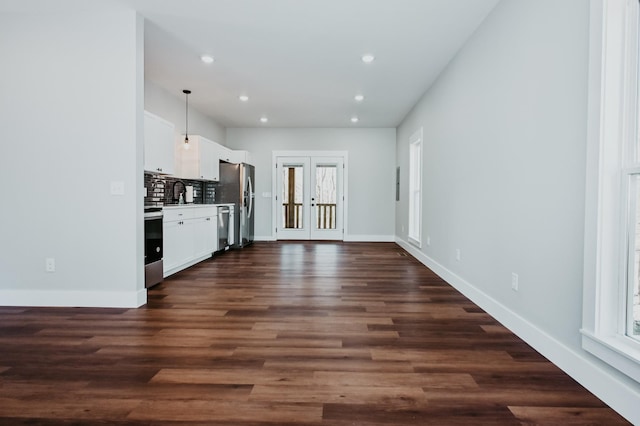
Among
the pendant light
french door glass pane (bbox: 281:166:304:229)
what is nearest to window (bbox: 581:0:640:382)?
the pendant light

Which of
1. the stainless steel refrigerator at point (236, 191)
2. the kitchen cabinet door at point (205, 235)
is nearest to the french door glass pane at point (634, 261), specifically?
the kitchen cabinet door at point (205, 235)

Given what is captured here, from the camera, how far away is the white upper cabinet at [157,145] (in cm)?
420

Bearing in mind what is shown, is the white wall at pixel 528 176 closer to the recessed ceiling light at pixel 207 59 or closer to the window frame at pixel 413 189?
the window frame at pixel 413 189

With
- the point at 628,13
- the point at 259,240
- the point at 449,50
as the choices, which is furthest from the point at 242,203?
the point at 628,13

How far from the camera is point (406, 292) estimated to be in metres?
3.83

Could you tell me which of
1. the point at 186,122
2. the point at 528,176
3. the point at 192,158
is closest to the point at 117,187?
the point at 192,158

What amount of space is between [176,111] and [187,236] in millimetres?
2131

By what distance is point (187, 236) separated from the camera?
503cm

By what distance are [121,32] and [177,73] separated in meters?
1.61

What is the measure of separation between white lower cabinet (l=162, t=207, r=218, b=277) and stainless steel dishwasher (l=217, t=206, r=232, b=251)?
18 cm

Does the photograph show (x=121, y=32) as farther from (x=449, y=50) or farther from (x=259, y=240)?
(x=259, y=240)

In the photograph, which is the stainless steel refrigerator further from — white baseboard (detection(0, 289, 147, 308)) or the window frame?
white baseboard (detection(0, 289, 147, 308))

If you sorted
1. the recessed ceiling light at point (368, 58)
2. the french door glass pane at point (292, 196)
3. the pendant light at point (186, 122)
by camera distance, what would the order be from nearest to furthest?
the recessed ceiling light at point (368, 58)
the pendant light at point (186, 122)
the french door glass pane at point (292, 196)

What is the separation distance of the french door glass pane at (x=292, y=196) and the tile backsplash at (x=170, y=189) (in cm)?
175
